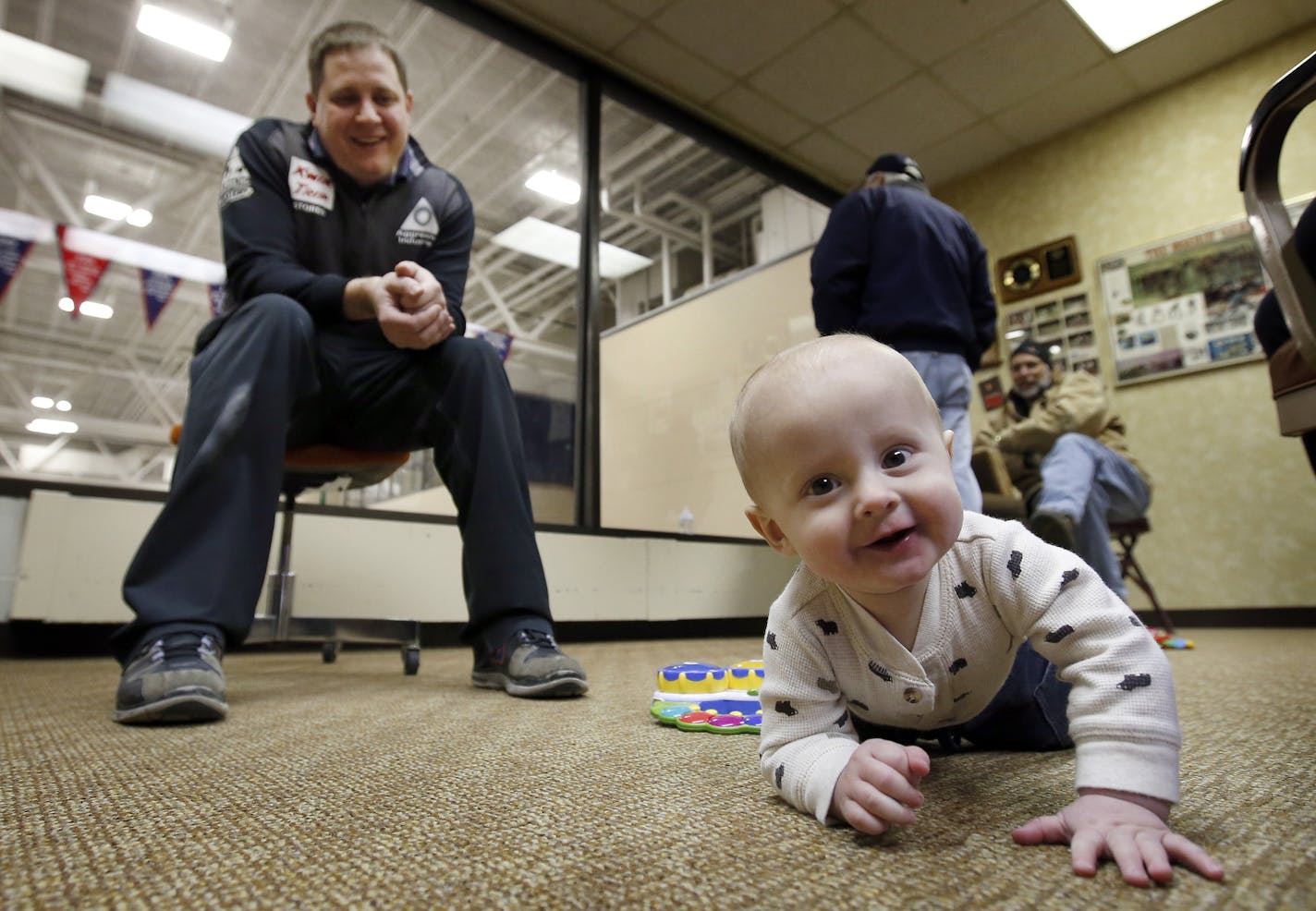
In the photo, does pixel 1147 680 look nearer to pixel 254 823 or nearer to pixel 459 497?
pixel 254 823

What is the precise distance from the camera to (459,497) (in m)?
1.15

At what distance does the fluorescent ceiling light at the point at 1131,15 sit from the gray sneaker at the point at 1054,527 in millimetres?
2181

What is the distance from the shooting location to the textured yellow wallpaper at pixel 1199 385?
113 inches

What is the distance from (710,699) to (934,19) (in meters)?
2.99

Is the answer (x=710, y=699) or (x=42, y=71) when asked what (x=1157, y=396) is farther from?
(x=42, y=71)

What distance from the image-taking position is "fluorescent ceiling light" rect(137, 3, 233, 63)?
7.54ft

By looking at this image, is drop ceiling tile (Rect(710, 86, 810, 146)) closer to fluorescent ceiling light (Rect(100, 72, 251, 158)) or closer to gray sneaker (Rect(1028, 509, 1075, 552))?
fluorescent ceiling light (Rect(100, 72, 251, 158))

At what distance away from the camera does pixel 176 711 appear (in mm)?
783

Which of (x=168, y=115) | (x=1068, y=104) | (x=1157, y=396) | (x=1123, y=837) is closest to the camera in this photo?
(x=1123, y=837)

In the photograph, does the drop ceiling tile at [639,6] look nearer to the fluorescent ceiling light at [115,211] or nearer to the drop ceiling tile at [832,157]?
the drop ceiling tile at [832,157]

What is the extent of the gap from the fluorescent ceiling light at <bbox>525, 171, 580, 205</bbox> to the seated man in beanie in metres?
1.81

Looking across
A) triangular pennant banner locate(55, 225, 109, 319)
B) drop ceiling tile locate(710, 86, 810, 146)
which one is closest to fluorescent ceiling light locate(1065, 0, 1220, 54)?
drop ceiling tile locate(710, 86, 810, 146)

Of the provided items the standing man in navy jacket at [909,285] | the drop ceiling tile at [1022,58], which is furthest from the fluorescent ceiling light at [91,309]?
the drop ceiling tile at [1022,58]

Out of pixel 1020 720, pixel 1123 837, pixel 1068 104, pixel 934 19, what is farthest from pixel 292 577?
pixel 1068 104
